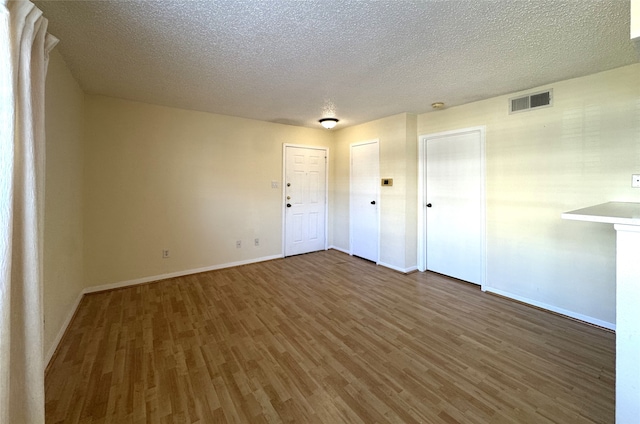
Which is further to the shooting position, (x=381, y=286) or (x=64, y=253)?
(x=381, y=286)

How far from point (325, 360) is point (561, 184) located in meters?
2.92

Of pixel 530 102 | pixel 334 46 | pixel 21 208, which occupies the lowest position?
pixel 21 208

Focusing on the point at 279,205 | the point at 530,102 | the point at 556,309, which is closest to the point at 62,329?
the point at 279,205

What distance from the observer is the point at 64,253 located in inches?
98.0

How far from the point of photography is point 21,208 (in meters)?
1.24

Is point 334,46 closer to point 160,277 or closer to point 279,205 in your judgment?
point 279,205

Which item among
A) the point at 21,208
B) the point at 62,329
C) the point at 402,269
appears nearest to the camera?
the point at 21,208

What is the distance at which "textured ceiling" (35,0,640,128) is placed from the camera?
165cm

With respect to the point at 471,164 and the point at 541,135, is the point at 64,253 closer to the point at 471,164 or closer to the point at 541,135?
the point at 471,164

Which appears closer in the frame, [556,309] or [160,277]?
[556,309]

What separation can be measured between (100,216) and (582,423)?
187 inches

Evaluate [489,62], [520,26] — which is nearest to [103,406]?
[520,26]

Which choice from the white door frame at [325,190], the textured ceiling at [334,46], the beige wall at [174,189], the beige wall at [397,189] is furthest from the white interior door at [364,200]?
the textured ceiling at [334,46]

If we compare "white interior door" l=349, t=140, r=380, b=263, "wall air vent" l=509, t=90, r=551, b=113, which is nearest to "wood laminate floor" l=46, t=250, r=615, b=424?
"white interior door" l=349, t=140, r=380, b=263
